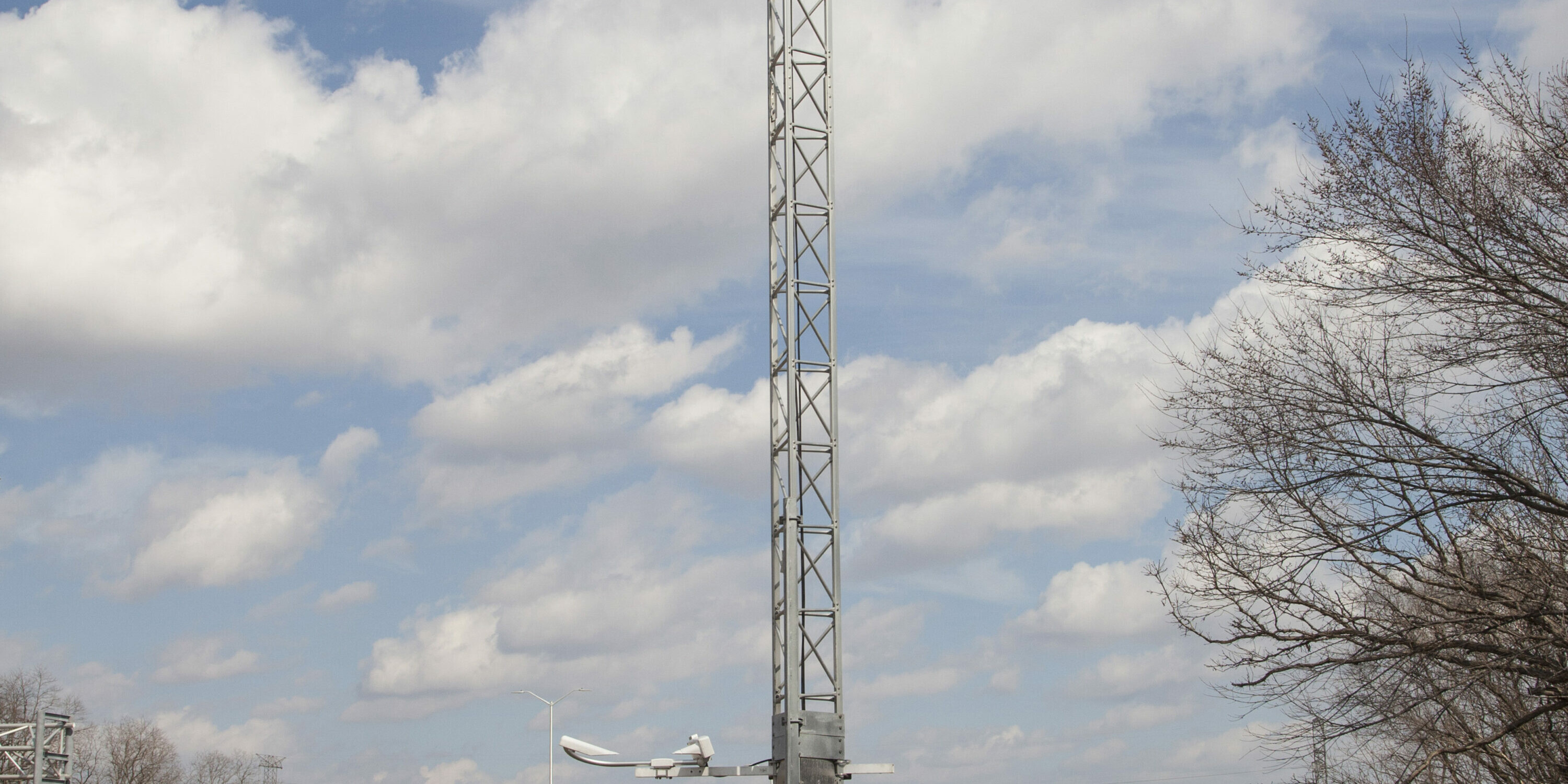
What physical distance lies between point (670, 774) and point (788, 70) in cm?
1010

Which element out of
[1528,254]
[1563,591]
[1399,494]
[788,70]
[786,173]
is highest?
[788,70]

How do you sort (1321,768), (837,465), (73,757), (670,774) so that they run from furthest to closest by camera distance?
(73,757), (837,465), (670,774), (1321,768)

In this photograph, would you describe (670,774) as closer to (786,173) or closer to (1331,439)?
(786,173)

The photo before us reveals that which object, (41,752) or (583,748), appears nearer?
(583,748)

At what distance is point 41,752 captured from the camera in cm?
3275

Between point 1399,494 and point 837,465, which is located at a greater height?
point 837,465

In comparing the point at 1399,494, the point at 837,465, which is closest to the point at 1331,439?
the point at 1399,494

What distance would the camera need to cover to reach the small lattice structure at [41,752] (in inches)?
1284

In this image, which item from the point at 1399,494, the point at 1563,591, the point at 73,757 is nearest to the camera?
the point at 1563,591

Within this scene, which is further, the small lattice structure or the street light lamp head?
the small lattice structure

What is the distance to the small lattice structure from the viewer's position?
107 feet

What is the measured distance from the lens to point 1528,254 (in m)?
10.1

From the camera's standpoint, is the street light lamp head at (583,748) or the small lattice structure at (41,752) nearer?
the street light lamp head at (583,748)

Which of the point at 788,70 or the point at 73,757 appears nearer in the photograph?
the point at 788,70
